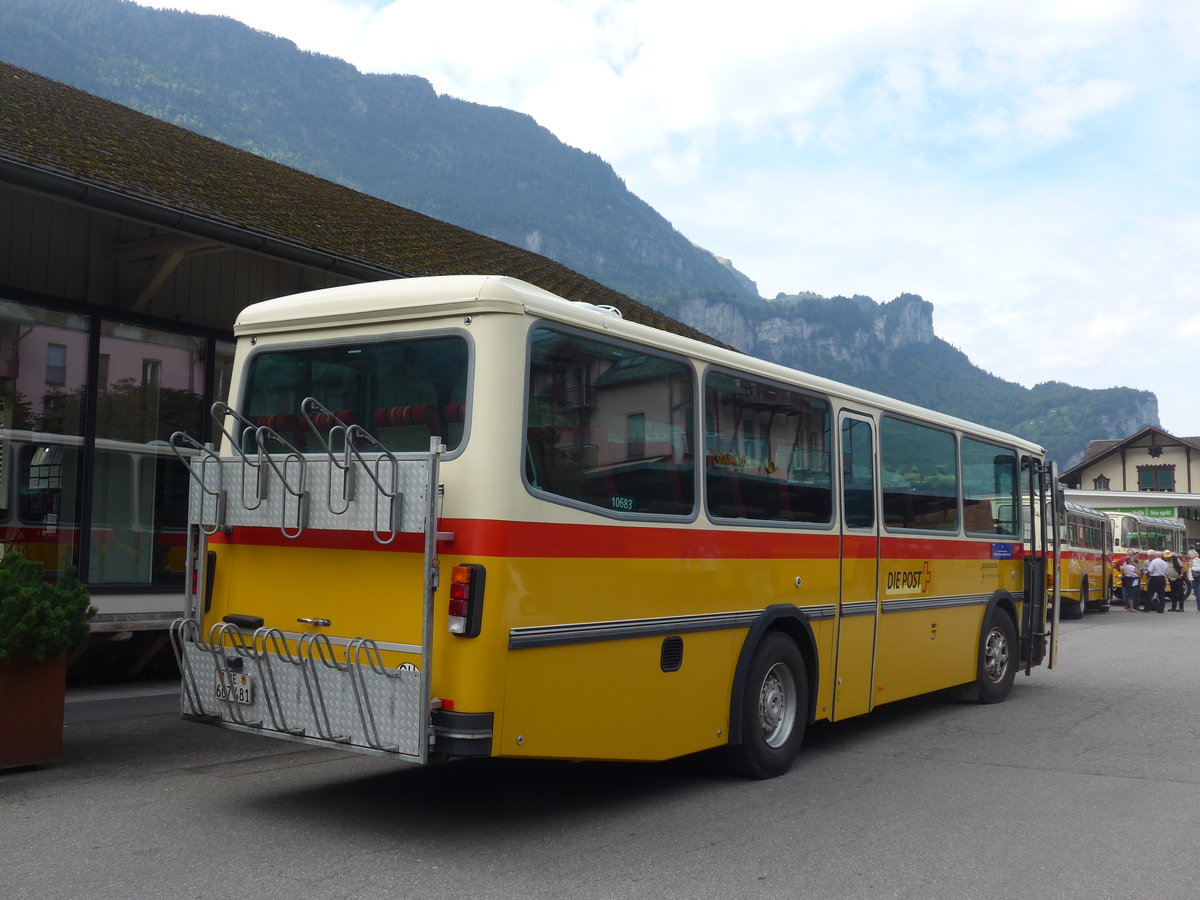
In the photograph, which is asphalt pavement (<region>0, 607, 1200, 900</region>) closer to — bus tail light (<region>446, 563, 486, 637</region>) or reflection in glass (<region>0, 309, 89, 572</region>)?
bus tail light (<region>446, 563, 486, 637</region>)

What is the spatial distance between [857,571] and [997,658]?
3582 millimetres

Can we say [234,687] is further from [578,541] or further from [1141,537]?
[1141,537]

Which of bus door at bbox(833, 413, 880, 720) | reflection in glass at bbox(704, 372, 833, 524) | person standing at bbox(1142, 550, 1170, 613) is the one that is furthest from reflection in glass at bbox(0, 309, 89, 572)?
person standing at bbox(1142, 550, 1170, 613)

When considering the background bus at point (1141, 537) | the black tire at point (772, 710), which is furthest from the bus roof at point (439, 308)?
the background bus at point (1141, 537)

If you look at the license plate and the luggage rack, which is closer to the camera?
the luggage rack

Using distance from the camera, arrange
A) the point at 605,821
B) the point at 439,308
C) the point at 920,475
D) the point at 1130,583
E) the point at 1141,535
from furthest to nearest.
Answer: the point at 1141,535, the point at 1130,583, the point at 920,475, the point at 605,821, the point at 439,308

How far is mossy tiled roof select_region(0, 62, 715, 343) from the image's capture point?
9.50 m

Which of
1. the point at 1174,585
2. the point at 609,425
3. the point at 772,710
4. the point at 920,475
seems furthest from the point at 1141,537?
the point at 609,425

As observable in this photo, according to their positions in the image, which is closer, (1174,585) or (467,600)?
(467,600)

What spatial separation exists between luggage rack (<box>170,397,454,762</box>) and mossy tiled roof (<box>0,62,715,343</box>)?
11.3 feet

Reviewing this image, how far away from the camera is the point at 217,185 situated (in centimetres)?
1175

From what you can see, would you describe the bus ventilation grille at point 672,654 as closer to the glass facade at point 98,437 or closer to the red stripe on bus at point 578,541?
the red stripe on bus at point 578,541

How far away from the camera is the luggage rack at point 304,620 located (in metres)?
5.37

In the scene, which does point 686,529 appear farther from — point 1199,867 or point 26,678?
point 26,678
